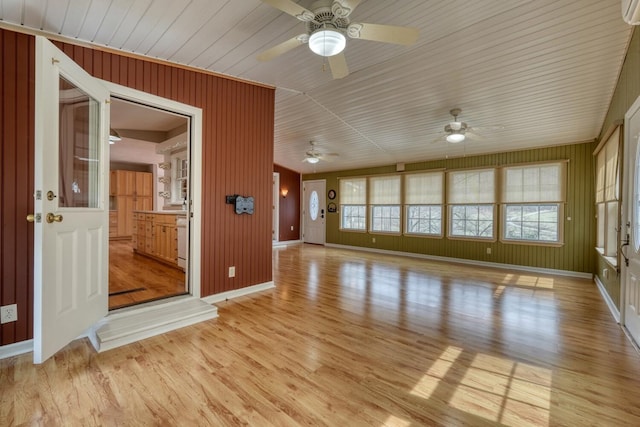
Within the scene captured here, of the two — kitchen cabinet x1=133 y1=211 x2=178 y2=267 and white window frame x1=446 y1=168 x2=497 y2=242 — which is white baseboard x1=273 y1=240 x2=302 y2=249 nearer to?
kitchen cabinet x1=133 y1=211 x2=178 y2=267

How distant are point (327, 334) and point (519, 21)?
11.2 feet

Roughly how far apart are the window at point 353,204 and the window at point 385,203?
279 millimetres

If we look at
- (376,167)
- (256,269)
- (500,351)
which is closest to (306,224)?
(376,167)

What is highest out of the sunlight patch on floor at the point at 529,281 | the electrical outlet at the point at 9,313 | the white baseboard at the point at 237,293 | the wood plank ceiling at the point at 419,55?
the wood plank ceiling at the point at 419,55

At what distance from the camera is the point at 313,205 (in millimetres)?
9836

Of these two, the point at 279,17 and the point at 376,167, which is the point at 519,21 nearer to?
the point at 279,17

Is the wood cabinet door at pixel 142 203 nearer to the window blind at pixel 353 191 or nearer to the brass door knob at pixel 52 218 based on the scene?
the window blind at pixel 353 191

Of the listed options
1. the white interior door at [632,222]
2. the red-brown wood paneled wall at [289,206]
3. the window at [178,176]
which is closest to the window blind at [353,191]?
the red-brown wood paneled wall at [289,206]

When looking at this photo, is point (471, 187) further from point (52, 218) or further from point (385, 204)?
point (52, 218)

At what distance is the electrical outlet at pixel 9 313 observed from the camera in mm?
2230

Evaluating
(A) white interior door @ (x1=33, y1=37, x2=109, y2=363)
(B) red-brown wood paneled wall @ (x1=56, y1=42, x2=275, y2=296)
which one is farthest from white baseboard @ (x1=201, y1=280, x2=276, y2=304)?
(A) white interior door @ (x1=33, y1=37, x2=109, y2=363)

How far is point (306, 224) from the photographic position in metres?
10.0

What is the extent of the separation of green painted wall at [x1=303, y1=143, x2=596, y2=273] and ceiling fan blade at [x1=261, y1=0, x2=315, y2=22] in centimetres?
555

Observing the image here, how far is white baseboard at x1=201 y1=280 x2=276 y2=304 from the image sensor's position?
3.55 meters
